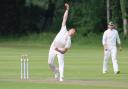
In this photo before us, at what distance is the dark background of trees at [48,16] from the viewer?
228 feet

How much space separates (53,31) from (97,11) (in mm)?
5764

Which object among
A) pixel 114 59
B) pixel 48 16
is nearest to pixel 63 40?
pixel 114 59

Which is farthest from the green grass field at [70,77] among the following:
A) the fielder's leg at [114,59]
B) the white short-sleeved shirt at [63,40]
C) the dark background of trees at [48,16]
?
the dark background of trees at [48,16]

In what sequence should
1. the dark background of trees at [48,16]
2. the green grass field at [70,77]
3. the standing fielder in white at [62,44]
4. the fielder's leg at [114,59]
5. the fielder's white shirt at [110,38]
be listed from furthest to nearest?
1. the dark background of trees at [48,16]
2. the fielder's white shirt at [110,38]
3. the fielder's leg at [114,59]
4. the standing fielder in white at [62,44]
5. the green grass field at [70,77]

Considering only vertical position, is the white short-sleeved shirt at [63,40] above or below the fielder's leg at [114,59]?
above

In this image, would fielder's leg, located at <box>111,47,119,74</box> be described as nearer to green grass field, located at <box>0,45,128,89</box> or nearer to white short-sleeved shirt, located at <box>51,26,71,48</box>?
green grass field, located at <box>0,45,128,89</box>

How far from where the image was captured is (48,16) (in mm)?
76938

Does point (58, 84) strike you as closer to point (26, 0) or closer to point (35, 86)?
point (35, 86)

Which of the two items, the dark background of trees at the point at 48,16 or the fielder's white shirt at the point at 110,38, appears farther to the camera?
the dark background of trees at the point at 48,16

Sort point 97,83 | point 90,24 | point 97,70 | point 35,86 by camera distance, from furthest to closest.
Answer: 1. point 90,24
2. point 97,70
3. point 97,83
4. point 35,86

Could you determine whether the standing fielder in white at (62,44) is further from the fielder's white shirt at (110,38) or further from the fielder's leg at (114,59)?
the fielder's white shirt at (110,38)

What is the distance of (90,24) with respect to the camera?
226ft

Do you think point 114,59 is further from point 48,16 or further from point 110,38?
point 48,16

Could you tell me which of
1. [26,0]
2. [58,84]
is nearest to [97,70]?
[58,84]
